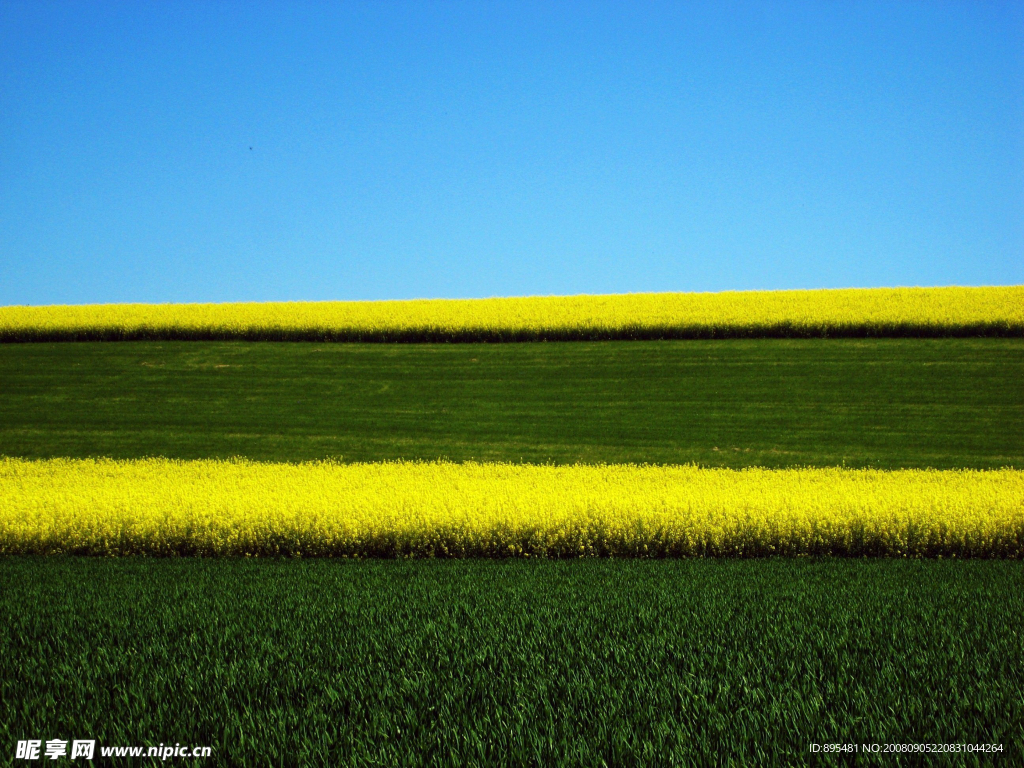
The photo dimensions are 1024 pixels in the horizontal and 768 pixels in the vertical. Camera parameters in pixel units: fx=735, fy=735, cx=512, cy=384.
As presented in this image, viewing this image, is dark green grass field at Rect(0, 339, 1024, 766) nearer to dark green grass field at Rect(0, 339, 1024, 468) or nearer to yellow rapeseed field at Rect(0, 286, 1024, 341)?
dark green grass field at Rect(0, 339, 1024, 468)

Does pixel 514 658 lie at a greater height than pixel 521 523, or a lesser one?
greater

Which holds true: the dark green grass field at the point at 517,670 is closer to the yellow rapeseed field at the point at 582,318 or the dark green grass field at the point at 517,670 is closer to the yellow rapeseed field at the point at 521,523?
the yellow rapeseed field at the point at 521,523

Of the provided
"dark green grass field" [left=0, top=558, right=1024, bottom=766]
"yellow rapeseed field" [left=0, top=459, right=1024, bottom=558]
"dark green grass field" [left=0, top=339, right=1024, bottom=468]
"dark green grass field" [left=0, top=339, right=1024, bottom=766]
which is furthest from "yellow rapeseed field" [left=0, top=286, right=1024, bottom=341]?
"dark green grass field" [left=0, top=558, right=1024, bottom=766]

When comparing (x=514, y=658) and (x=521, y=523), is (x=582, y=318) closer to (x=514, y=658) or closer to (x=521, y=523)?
(x=521, y=523)

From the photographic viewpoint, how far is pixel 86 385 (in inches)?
961

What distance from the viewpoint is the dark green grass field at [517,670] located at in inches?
130

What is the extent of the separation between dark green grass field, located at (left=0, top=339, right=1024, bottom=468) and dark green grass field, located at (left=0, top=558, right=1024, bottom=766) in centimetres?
1153

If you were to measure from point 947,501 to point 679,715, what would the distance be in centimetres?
1049

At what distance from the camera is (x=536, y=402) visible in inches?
876

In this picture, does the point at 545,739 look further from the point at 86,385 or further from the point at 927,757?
the point at 86,385

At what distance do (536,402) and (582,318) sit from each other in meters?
7.94

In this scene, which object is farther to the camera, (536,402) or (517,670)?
(536,402)

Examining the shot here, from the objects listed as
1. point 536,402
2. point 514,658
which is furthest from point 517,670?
point 536,402

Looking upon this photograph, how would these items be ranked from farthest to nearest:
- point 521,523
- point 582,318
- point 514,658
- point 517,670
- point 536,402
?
point 582,318 < point 536,402 < point 521,523 < point 514,658 < point 517,670
